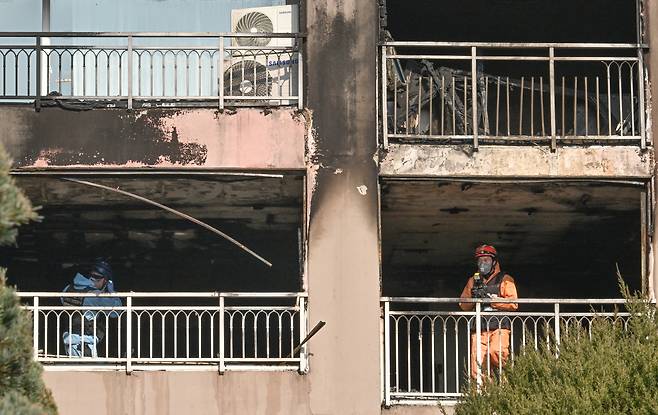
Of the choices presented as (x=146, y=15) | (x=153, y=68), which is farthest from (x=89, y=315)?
(x=146, y=15)

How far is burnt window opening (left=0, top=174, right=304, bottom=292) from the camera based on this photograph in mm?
17875

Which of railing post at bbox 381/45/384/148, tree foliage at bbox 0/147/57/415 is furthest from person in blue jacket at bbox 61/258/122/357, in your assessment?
tree foliage at bbox 0/147/57/415

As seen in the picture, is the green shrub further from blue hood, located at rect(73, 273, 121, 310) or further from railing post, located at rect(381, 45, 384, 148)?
blue hood, located at rect(73, 273, 121, 310)

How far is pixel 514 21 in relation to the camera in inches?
813

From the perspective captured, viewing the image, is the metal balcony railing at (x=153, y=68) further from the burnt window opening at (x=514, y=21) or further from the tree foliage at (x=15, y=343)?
the tree foliage at (x=15, y=343)

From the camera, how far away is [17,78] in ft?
57.1

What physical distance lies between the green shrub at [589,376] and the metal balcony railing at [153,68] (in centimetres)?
414

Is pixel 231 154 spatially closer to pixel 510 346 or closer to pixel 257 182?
pixel 257 182

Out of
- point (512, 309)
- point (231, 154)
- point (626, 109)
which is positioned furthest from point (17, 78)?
point (626, 109)

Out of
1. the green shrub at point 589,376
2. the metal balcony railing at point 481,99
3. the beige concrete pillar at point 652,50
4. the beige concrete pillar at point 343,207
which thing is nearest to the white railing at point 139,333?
the beige concrete pillar at point 343,207

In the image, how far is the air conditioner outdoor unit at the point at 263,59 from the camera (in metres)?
17.5

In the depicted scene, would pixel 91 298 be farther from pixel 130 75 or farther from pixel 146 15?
pixel 146 15

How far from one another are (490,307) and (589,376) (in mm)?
3426

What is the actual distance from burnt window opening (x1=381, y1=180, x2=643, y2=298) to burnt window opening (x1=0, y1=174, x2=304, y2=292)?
1328 millimetres
